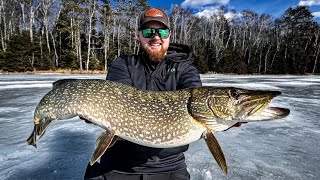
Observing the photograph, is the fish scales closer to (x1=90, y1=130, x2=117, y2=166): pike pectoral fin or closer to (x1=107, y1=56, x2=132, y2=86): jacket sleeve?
(x1=90, y1=130, x2=117, y2=166): pike pectoral fin

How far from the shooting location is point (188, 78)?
235 cm

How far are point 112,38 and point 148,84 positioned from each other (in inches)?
1311

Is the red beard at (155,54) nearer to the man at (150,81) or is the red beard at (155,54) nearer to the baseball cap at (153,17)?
the man at (150,81)

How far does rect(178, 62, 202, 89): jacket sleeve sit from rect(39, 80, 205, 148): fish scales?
327 mm

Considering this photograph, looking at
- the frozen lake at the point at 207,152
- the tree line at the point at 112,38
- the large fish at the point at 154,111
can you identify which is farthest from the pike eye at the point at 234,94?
the tree line at the point at 112,38

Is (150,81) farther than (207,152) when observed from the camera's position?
No

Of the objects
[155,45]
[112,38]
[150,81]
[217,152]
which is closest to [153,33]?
[155,45]

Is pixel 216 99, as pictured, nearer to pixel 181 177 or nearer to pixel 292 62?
pixel 181 177

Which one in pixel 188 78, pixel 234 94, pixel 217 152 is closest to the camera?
pixel 217 152

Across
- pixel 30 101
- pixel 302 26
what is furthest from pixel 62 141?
pixel 302 26

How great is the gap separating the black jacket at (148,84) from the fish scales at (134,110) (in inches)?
12.7

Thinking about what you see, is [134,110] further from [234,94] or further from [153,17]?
[153,17]

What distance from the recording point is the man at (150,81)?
2.21 meters

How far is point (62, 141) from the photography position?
3.59m
